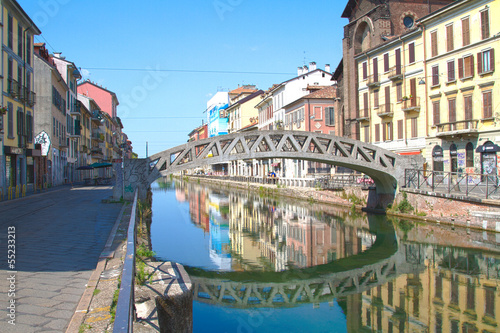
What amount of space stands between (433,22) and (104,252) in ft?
88.3

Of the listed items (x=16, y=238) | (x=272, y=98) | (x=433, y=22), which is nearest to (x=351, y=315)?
(x=16, y=238)

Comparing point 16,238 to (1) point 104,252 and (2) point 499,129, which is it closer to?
(1) point 104,252

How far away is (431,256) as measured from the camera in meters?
14.6

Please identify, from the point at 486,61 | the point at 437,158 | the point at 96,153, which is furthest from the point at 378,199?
the point at 96,153

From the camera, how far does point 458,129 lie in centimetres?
2581

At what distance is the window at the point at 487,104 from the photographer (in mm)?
24016

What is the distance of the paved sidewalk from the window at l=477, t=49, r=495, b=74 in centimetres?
2157

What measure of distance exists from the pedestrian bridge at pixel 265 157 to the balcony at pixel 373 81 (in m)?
11.3

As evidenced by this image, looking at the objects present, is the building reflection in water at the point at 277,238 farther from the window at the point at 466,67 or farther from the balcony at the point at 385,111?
the window at the point at 466,67

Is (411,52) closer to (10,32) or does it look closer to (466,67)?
(466,67)

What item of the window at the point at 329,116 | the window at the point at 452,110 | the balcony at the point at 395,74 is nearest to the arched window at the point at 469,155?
the window at the point at 452,110

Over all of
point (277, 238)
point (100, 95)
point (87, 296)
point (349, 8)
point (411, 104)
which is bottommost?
point (277, 238)

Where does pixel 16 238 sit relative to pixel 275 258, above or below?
above

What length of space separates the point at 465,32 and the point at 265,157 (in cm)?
1453
